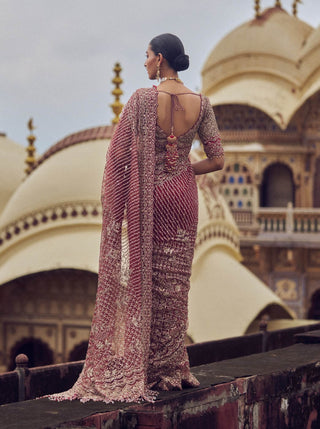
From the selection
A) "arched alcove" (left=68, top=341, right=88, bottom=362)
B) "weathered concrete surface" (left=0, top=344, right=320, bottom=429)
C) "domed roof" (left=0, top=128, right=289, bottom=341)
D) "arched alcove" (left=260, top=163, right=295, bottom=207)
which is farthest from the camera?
"arched alcove" (left=260, top=163, right=295, bottom=207)

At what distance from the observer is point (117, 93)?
22.8 feet

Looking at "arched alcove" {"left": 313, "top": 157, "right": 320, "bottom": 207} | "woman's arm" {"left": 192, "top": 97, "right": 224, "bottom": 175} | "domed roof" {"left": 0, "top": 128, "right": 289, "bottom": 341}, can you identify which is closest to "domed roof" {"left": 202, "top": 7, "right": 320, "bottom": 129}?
"arched alcove" {"left": 313, "top": 157, "right": 320, "bottom": 207}

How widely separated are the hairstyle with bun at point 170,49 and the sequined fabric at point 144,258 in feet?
0.49

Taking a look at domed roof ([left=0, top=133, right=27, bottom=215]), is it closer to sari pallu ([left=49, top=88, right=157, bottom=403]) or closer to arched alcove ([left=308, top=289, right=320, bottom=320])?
sari pallu ([left=49, top=88, right=157, bottom=403])

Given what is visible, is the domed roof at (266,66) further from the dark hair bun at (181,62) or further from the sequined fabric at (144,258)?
the sequined fabric at (144,258)

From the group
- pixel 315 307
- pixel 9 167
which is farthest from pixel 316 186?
pixel 9 167

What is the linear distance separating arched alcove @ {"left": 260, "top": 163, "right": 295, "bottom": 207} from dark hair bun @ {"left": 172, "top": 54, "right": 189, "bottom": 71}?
45.3 ft

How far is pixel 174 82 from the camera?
10.0 feet

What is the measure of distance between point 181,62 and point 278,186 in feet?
45.9

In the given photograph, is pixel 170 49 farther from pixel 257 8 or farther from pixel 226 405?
pixel 257 8

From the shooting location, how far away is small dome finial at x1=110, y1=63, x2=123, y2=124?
6898mm

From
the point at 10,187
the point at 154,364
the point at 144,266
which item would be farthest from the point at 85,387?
the point at 10,187

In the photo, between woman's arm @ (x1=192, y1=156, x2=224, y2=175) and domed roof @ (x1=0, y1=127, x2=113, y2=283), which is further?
domed roof @ (x1=0, y1=127, x2=113, y2=283)

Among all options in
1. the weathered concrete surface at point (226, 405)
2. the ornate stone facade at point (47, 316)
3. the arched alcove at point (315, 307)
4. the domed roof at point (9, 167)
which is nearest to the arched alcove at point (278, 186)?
the arched alcove at point (315, 307)
